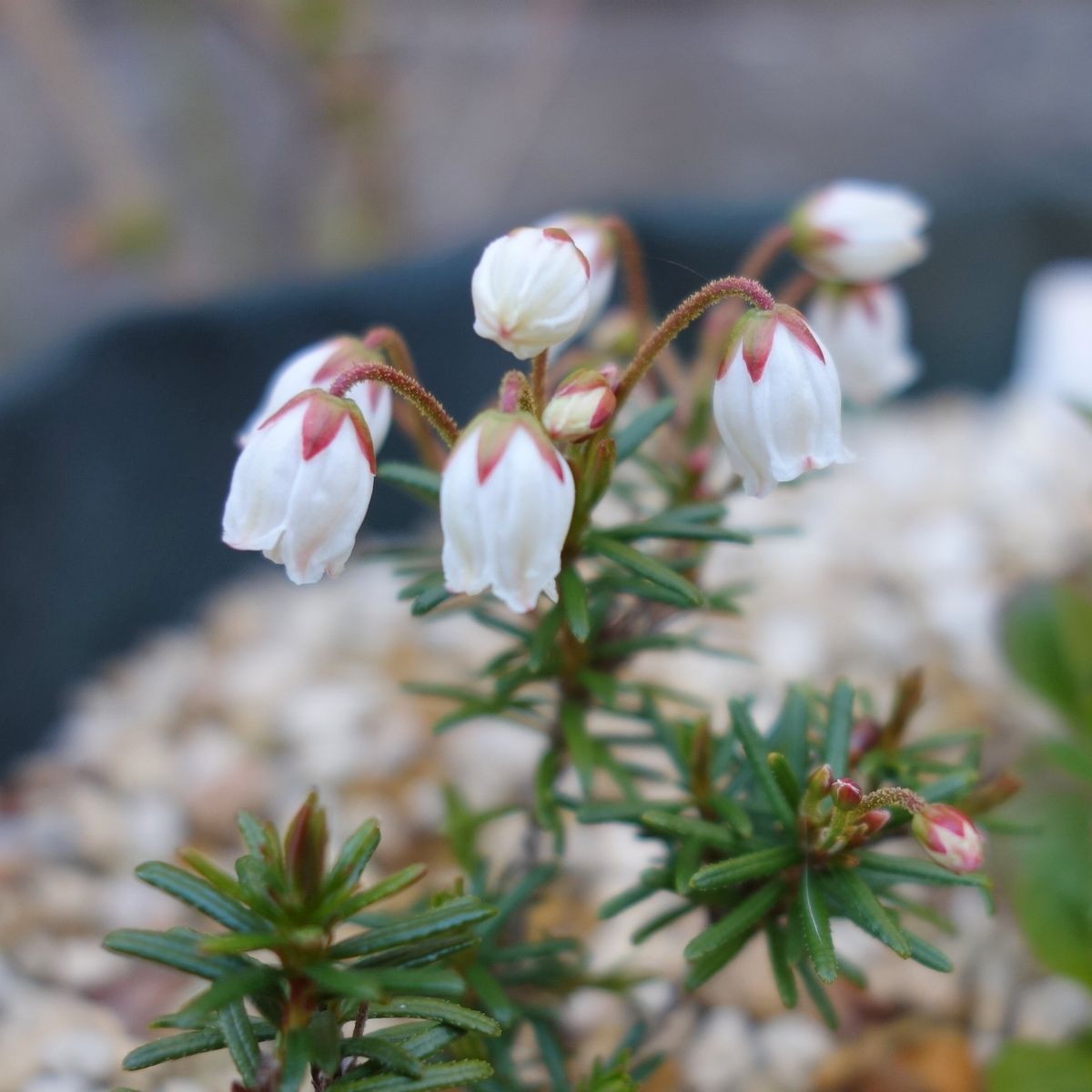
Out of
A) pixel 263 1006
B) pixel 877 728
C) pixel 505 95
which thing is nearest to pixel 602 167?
pixel 505 95

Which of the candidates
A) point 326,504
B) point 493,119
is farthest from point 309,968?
point 493,119

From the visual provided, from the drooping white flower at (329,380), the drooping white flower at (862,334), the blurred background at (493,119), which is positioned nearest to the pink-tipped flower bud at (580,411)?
the drooping white flower at (329,380)

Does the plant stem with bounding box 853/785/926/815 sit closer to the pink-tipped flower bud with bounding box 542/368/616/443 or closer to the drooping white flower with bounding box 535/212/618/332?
the pink-tipped flower bud with bounding box 542/368/616/443

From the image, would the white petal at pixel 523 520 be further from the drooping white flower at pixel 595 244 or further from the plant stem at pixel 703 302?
the drooping white flower at pixel 595 244

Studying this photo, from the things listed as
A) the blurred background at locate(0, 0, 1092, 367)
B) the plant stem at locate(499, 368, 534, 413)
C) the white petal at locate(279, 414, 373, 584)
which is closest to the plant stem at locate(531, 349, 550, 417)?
the plant stem at locate(499, 368, 534, 413)

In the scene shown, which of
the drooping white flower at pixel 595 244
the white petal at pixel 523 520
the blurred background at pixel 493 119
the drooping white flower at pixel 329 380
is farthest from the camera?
the blurred background at pixel 493 119
